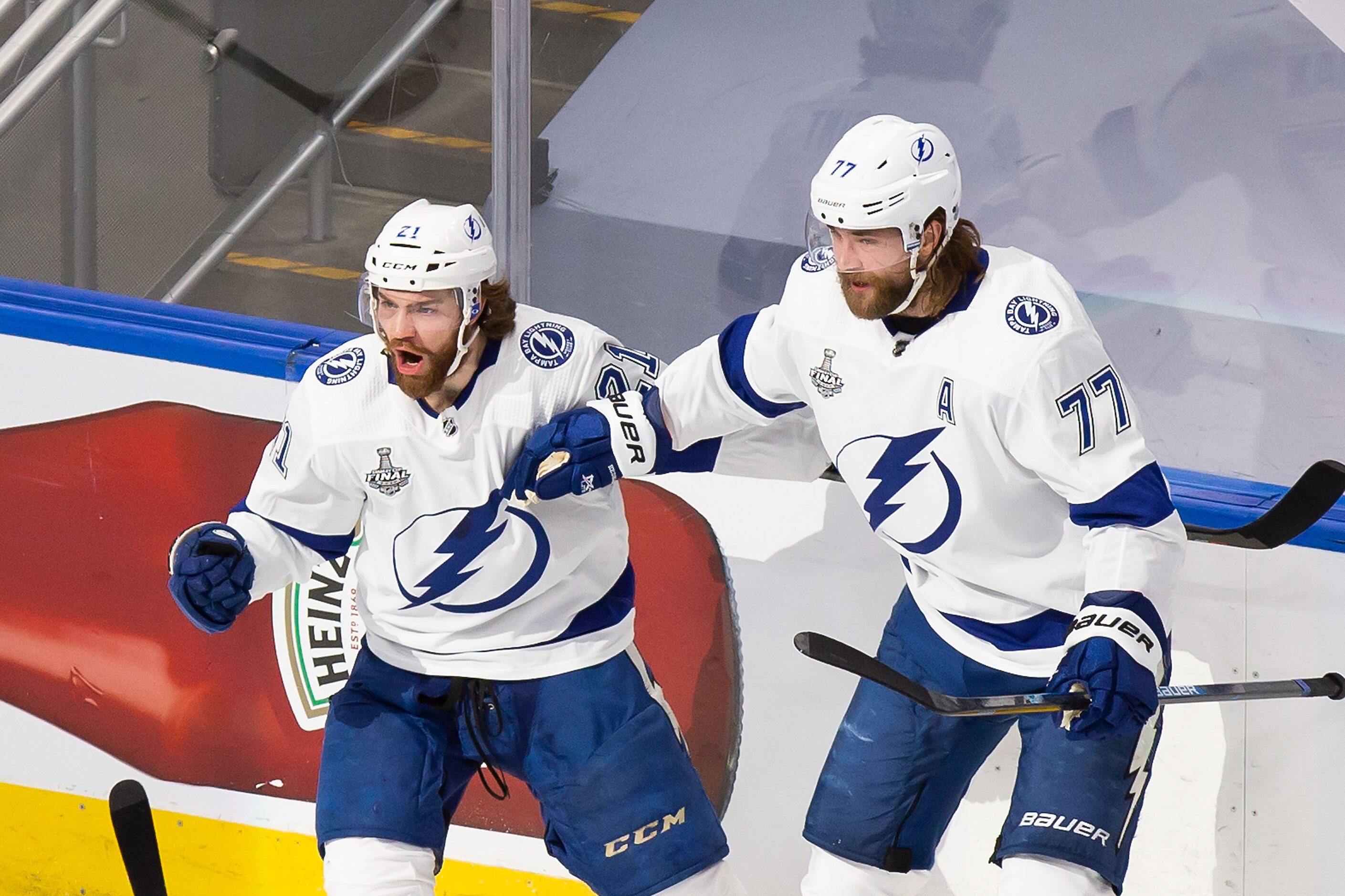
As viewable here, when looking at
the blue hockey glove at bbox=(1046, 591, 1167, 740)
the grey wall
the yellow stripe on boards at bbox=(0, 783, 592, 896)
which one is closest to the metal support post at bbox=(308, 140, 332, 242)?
the grey wall

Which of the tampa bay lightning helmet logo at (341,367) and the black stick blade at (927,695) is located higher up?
the tampa bay lightning helmet logo at (341,367)

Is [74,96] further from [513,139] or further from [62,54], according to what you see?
[513,139]

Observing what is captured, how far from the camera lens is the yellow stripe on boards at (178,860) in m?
3.23

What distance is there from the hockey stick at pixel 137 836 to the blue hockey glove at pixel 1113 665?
128cm

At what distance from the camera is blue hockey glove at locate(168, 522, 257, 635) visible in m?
2.56

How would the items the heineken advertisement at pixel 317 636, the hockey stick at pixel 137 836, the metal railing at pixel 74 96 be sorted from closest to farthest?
the hockey stick at pixel 137 836
the heineken advertisement at pixel 317 636
the metal railing at pixel 74 96

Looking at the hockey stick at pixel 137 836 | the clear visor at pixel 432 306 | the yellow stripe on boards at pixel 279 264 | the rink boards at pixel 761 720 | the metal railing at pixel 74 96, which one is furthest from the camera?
the metal railing at pixel 74 96

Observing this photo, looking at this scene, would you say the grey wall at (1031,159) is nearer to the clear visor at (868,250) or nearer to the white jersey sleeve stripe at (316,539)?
the white jersey sleeve stripe at (316,539)

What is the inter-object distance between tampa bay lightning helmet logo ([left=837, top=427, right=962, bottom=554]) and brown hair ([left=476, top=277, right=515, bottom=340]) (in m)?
0.55

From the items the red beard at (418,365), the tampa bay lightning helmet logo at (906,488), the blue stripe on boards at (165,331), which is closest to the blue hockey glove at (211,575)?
the red beard at (418,365)

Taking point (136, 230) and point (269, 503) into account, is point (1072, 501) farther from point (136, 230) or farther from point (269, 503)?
point (136, 230)

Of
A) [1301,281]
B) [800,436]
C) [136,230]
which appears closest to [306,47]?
[136,230]

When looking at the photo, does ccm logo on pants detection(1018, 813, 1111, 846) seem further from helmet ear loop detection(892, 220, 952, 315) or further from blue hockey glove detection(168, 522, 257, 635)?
blue hockey glove detection(168, 522, 257, 635)

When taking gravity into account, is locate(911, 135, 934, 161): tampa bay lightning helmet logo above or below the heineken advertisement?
above
